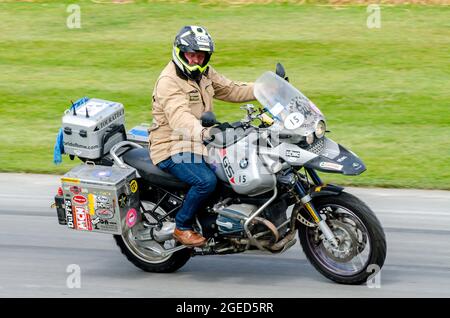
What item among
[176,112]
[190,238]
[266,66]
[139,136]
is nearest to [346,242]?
[190,238]

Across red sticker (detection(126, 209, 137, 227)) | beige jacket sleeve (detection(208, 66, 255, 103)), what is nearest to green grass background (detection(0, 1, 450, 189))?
beige jacket sleeve (detection(208, 66, 255, 103))

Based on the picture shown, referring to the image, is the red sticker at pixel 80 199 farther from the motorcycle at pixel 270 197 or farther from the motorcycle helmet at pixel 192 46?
the motorcycle helmet at pixel 192 46

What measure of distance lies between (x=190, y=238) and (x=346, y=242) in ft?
4.27

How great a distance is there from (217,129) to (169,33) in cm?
1091

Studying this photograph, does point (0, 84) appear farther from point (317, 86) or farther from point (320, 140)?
point (320, 140)

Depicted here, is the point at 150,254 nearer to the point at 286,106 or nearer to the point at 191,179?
the point at 191,179

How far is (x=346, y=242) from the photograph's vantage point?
8094 mm

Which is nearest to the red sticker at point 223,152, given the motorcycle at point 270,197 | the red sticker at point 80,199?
the motorcycle at point 270,197

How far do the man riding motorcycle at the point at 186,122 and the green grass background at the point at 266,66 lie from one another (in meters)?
3.43

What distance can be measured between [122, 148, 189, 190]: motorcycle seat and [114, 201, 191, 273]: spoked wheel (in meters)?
0.34

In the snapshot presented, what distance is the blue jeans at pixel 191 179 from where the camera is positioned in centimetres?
825

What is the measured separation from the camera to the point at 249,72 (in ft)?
53.5

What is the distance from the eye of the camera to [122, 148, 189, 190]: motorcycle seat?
8539 mm
